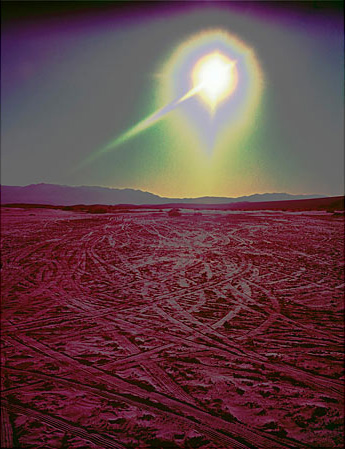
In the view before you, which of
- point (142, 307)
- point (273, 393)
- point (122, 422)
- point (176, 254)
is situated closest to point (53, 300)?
point (142, 307)

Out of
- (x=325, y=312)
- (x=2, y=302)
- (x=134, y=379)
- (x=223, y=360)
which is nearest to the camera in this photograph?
(x=134, y=379)

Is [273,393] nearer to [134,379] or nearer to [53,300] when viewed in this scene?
[134,379]

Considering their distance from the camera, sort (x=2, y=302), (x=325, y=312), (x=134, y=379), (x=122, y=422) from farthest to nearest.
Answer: (x=2, y=302), (x=325, y=312), (x=134, y=379), (x=122, y=422)

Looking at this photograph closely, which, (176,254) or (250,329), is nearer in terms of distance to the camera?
(250,329)

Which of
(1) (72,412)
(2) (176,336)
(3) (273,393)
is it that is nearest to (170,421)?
(1) (72,412)

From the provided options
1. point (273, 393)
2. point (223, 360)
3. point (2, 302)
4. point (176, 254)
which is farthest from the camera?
point (176, 254)

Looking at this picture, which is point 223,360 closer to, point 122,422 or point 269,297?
point 122,422
